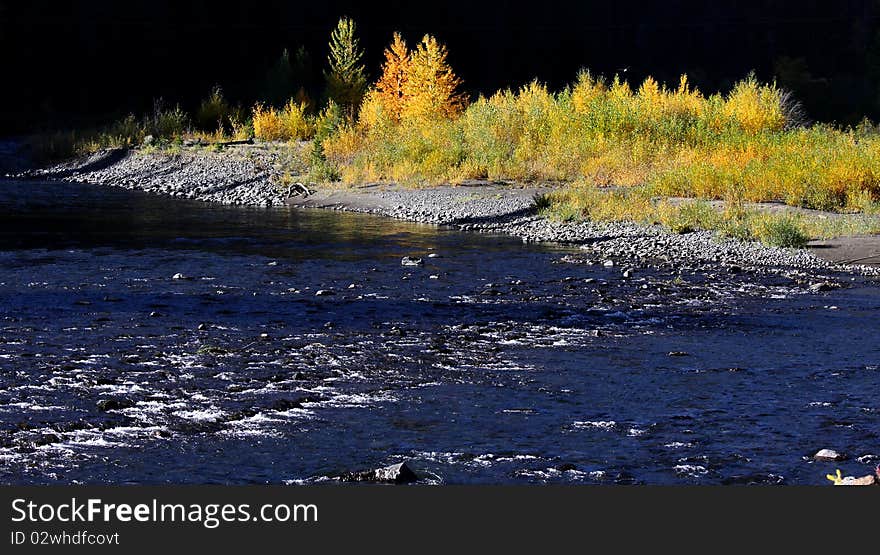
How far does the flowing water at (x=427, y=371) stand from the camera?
23.3 ft

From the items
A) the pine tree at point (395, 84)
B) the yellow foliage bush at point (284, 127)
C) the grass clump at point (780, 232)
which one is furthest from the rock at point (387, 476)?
the yellow foliage bush at point (284, 127)

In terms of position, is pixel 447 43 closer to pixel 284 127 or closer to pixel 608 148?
pixel 284 127

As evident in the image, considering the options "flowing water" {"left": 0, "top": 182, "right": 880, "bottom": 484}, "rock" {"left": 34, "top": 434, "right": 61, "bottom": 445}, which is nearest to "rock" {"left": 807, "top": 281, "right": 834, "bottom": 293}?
"flowing water" {"left": 0, "top": 182, "right": 880, "bottom": 484}

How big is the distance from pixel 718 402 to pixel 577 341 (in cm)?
230

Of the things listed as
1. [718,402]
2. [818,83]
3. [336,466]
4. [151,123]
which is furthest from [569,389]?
[818,83]

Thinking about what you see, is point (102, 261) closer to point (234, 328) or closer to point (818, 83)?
point (234, 328)

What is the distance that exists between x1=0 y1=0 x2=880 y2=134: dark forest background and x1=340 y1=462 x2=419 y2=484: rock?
40.3 m

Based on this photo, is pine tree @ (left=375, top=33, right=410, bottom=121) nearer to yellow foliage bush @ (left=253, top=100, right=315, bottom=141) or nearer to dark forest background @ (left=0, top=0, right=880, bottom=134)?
yellow foliage bush @ (left=253, top=100, right=315, bottom=141)

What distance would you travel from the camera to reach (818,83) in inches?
2662

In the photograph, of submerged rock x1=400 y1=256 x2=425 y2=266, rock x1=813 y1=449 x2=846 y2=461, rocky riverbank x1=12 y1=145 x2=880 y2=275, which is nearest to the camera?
rock x1=813 y1=449 x2=846 y2=461

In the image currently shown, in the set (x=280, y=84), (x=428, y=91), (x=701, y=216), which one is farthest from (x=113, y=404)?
(x=280, y=84)

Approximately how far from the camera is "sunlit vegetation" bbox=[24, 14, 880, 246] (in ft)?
63.0

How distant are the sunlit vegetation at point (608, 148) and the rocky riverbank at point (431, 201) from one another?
568mm

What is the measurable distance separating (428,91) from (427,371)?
2269cm
